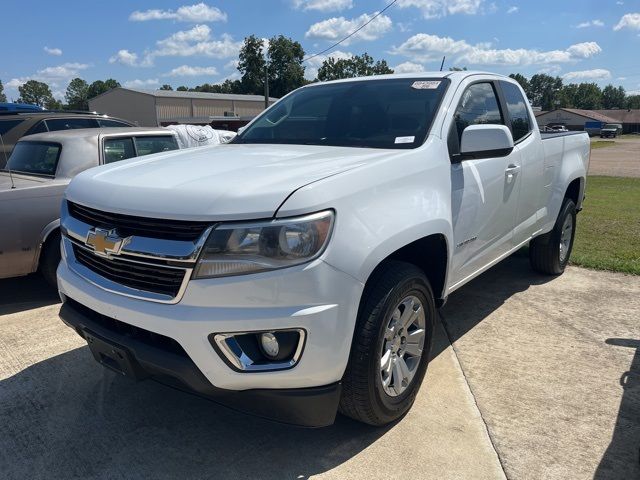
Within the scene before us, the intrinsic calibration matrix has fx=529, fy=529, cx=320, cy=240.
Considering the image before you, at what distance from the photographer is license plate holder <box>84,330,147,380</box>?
8.04ft

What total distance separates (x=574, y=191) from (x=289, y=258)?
462 centimetres

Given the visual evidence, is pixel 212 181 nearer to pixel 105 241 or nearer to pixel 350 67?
pixel 105 241

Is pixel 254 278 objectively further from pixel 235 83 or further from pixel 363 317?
pixel 235 83

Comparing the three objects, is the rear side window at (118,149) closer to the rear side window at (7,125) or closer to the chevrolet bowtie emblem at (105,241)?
the chevrolet bowtie emblem at (105,241)

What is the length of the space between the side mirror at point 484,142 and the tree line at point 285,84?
35.9 metres

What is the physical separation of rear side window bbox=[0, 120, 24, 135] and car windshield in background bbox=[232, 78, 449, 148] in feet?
18.2

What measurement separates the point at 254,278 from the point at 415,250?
4.03 feet

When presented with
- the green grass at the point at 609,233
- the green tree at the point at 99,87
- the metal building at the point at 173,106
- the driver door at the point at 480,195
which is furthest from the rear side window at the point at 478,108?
the green tree at the point at 99,87

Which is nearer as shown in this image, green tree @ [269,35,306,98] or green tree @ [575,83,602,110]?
green tree @ [269,35,306,98]

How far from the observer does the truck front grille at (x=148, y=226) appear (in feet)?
7.35

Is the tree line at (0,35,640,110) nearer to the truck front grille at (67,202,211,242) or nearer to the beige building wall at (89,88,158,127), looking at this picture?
the beige building wall at (89,88,158,127)

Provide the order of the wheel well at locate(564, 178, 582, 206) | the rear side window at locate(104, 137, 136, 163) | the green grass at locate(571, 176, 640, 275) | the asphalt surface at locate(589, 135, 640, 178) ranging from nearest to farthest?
the rear side window at locate(104, 137, 136, 163) < the wheel well at locate(564, 178, 582, 206) < the green grass at locate(571, 176, 640, 275) < the asphalt surface at locate(589, 135, 640, 178)

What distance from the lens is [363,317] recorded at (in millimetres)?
2488

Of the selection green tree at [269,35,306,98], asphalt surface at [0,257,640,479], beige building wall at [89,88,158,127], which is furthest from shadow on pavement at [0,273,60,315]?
green tree at [269,35,306,98]
